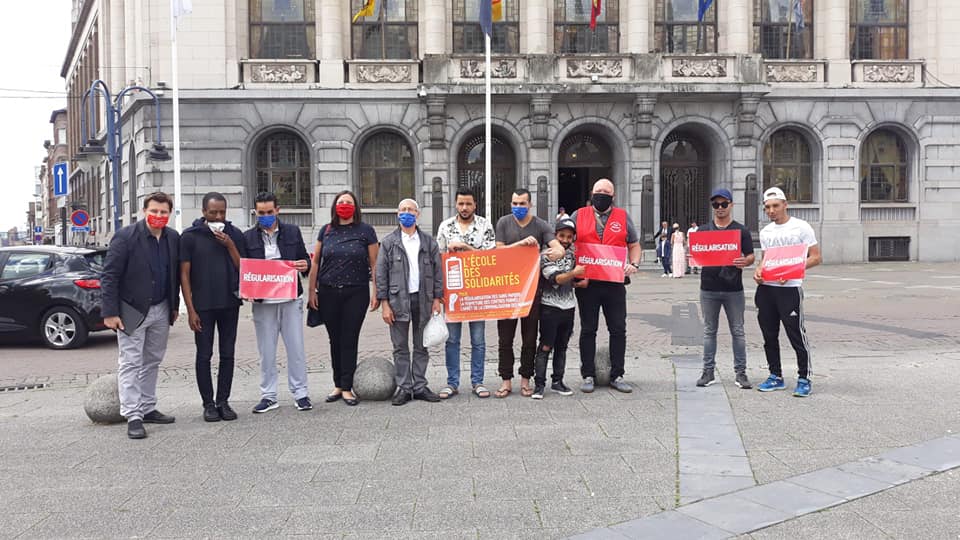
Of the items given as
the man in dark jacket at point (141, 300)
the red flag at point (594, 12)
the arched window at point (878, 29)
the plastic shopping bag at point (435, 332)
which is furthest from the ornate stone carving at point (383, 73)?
the man in dark jacket at point (141, 300)

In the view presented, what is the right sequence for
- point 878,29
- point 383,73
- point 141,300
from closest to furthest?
point 141,300, point 383,73, point 878,29

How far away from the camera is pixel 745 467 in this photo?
A: 18.6 ft

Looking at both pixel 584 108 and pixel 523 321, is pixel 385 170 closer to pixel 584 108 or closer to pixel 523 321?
pixel 584 108

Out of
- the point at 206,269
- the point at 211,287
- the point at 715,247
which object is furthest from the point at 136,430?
the point at 715,247

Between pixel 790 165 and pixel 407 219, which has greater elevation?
pixel 790 165

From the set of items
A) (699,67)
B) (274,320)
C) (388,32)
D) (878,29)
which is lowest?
(274,320)

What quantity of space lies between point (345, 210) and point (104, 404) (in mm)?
2804

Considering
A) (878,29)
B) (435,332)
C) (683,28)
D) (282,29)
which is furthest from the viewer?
(878,29)

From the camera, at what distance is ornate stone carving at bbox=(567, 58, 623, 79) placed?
95.1ft

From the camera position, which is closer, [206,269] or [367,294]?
[206,269]

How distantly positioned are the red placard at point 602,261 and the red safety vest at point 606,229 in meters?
0.07

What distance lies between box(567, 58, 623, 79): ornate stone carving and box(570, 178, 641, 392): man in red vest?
2173 cm

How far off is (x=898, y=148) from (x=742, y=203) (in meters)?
6.98

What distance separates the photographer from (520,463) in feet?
19.1
